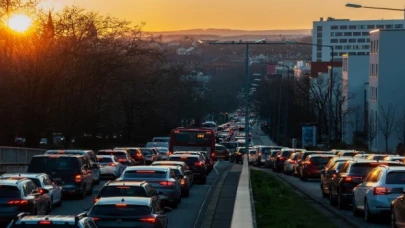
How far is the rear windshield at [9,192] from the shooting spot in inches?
902

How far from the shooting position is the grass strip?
23.4 m

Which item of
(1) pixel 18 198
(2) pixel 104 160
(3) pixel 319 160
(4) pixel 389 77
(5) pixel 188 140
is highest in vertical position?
(4) pixel 389 77

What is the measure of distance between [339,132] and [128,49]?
19.9 m

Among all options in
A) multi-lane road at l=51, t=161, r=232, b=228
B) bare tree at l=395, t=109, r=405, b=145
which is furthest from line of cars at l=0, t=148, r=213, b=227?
bare tree at l=395, t=109, r=405, b=145

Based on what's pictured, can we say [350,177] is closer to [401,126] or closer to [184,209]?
[184,209]

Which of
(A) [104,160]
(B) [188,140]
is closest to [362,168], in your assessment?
(A) [104,160]

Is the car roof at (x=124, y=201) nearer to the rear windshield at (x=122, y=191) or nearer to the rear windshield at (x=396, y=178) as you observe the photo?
the rear windshield at (x=122, y=191)

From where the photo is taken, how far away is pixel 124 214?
57.1 feet

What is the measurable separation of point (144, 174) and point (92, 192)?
8717mm

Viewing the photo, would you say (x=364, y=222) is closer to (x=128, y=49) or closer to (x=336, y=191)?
(x=336, y=191)

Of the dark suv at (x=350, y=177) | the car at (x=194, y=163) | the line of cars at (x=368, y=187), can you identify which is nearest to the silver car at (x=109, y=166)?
the car at (x=194, y=163)

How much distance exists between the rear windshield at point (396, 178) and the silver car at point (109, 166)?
24.2 m

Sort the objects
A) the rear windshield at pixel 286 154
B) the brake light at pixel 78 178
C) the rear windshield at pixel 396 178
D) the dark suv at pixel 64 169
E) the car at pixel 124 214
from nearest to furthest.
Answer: the car at pixel 124 214 → the rear windshield at pixel 396 178 → the dark suv at pixel 64 169 → the brake light at pixel 78 178 → the rear windshield at pixel 286 154

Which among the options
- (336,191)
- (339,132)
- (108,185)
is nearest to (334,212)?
(336,191)
